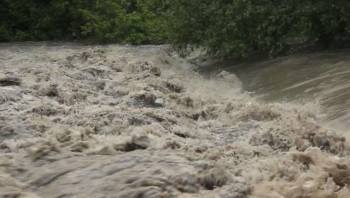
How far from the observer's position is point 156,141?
722cm

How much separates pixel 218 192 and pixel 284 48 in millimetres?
11461

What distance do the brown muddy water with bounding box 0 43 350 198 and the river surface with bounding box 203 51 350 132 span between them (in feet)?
Result: 0.54

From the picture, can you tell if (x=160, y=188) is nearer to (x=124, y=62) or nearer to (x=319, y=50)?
(x=124, y=62)

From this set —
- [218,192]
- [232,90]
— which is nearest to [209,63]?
[232,90]

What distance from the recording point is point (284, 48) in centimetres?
1634

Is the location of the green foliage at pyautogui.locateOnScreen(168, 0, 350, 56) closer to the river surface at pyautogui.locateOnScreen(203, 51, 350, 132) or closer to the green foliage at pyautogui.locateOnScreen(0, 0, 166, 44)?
the river surface at pyautogui.locateOnScreen(203, 51, 350, 132)

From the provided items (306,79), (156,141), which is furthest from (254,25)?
(156,141)

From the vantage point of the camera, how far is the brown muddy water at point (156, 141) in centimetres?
556

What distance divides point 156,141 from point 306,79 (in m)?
6.25

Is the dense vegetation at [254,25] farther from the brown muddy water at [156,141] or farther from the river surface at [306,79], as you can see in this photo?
the brown muddy water at [156,141]

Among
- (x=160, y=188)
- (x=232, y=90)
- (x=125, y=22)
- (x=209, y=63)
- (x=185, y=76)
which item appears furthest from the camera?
(x=125, y=22)

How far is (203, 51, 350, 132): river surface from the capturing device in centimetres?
971

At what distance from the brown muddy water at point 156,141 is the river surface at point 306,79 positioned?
164mm

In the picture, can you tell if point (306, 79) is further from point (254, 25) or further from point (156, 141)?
point (156, 141)
